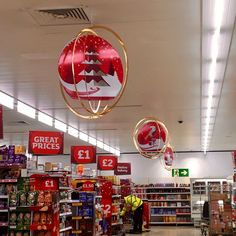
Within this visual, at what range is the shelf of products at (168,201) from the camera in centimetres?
2436

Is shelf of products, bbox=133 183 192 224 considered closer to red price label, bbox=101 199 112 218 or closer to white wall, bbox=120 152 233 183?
white wall, bbox=120 152 233 183

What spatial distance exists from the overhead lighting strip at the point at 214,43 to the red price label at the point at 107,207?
13.5ft

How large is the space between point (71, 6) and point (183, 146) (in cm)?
1825

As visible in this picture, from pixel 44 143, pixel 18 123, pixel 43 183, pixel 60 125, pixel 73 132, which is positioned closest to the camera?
pixel 43 183

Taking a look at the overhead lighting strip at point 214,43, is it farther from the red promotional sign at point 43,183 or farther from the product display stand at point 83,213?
the product display stand at point 83,213

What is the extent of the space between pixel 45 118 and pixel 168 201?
1205 centimetres

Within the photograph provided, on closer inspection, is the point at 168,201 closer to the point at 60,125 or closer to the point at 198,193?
the point at 198,193

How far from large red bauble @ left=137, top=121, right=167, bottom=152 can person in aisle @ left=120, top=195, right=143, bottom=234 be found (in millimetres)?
7838

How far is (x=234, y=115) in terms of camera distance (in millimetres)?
15039

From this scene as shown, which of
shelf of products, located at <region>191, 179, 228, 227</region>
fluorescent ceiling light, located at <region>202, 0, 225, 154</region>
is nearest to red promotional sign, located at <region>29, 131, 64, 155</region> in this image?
fluorescent ceiling light, located at <region>202, 0, 225, 154</region>

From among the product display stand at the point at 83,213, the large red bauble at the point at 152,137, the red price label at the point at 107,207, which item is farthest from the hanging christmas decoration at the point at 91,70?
the red price label at the point at 107,207

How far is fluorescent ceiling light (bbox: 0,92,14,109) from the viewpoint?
11.5 metres

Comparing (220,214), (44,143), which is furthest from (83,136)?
(44,143)

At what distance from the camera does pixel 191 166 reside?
86.0ft
